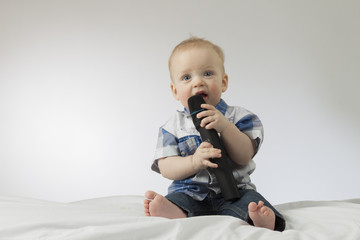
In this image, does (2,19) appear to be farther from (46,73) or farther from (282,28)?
(282,28)

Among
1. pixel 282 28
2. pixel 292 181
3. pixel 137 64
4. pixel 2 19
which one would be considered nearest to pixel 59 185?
pixel 137 64

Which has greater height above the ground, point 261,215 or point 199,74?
point 199,74

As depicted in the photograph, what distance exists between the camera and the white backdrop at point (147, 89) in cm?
200

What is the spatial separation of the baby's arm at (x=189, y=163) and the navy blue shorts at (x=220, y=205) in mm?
59

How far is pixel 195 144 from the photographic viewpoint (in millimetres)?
1144

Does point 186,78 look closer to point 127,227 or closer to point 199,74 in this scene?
point 199,74

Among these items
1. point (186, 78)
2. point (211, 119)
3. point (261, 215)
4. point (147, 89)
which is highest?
point (147, 89)

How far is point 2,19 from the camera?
2.41 meters

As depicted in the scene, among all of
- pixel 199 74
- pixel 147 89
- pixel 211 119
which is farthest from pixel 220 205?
pixel 147 89

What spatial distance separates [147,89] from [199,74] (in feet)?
3.51

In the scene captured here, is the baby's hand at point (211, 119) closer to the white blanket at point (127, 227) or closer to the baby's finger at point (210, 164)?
the baby's finger at point (210, 164)

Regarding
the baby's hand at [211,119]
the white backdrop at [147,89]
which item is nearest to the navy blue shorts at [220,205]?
the baby's hand at [211,119]

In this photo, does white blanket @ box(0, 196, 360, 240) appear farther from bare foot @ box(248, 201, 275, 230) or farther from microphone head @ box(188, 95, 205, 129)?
microphone head @ box(188, 95, 205, 129)

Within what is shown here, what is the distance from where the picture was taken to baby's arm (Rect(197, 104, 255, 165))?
3.16 ft
